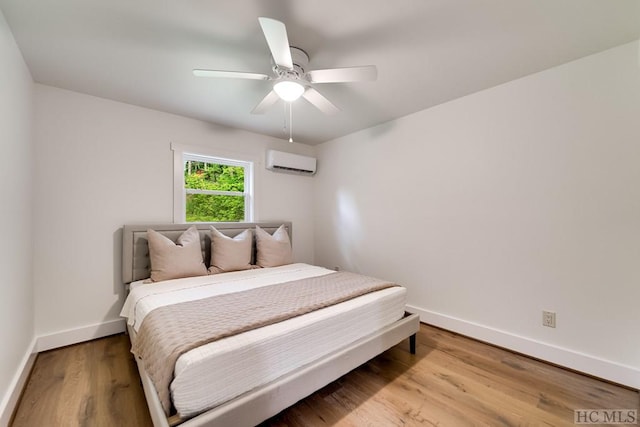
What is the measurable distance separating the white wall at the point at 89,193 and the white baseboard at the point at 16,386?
0.29 m

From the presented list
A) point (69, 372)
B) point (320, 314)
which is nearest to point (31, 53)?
point (69, 372)

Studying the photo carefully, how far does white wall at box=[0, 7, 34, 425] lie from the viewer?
150 cm

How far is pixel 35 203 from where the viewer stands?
7.47ft

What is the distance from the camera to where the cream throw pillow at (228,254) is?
284cm

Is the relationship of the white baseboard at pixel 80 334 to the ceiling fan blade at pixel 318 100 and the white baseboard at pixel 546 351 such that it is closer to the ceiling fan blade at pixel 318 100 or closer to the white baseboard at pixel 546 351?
the ceiling fan blade at pixel 318 100

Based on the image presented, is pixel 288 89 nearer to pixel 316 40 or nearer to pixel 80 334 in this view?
pixel 316 40

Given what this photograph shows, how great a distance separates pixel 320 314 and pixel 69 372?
202 cm

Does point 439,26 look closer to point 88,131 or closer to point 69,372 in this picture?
point 88,131

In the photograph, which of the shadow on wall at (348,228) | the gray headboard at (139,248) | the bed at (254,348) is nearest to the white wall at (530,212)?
the shadow on wall at (348,228)

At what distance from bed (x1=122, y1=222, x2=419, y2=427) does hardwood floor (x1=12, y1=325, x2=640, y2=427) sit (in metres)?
0.21

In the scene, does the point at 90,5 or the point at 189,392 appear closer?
the point at 189,392

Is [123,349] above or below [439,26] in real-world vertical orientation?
below

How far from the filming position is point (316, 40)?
176cm

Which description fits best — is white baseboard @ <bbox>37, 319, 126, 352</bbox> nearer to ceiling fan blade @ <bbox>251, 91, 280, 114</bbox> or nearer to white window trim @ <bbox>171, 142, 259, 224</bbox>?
white window trim @ <bbox>171, 142, 259, 224</bbox>
